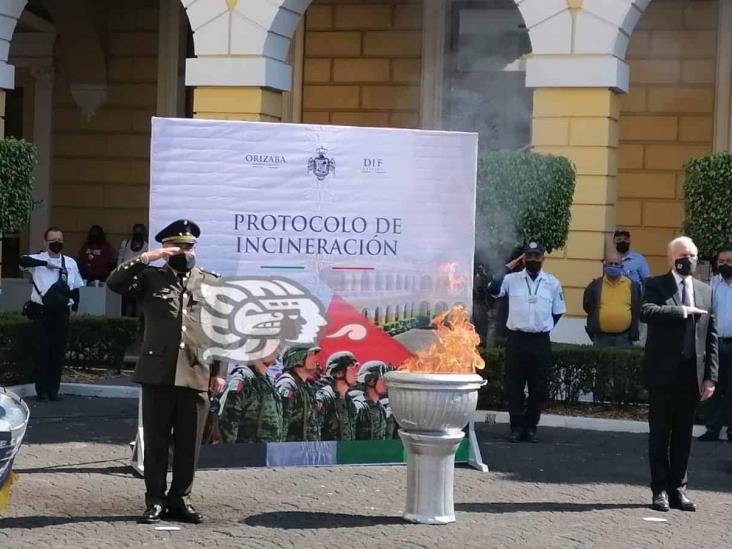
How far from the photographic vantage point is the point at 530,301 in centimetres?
1267

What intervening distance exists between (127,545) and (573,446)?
5435 mm

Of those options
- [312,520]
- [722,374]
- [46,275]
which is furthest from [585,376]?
[312,520]

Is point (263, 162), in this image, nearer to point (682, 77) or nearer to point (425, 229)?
point (425, 229)

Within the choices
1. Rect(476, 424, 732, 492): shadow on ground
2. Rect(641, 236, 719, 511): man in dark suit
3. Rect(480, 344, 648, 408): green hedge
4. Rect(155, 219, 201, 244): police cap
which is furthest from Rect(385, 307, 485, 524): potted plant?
Rect(480, 344, 648, 408): green hedge

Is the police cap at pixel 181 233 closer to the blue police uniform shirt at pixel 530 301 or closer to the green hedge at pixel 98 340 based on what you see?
the blue police uniform shirt at pixel 530 301

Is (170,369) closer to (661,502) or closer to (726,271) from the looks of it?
(661,502)

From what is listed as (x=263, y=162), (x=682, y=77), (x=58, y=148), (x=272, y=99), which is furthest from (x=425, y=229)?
(x=58, y=148)

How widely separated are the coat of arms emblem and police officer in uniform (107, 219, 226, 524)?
5.47 feet

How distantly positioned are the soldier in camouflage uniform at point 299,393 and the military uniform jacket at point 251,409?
7cm

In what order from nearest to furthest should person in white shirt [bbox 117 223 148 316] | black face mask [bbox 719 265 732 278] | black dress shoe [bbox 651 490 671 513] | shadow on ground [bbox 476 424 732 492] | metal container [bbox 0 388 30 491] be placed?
1. metal container [bbox 0 388 30 491]
2. black dress shoe [bbox 651 490 671 513]
3. shadow on ground [bbox 476 424 732 492]
4. black face mask [bbox 719 265 732 278]
5. person in white shirt [bbox 117 223 148 316]

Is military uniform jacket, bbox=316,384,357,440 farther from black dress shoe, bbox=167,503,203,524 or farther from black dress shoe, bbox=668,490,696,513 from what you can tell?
black dress shoe, bbox=668,490,696,513

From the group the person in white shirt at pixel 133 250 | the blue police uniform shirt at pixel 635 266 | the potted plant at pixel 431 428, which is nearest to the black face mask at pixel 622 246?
the blue police uniform shirt at pixel 635 266

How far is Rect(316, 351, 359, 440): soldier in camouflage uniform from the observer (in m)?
10.7

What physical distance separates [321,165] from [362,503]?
251 centimetres
